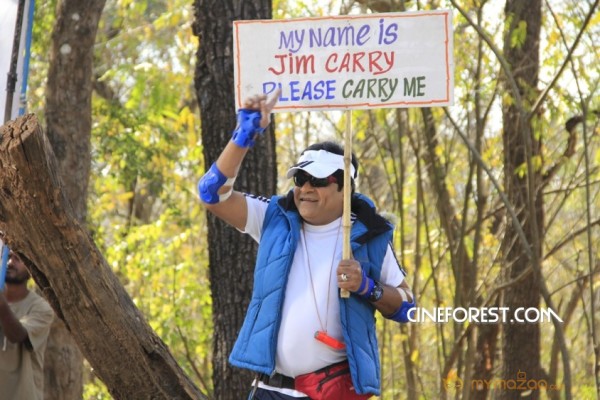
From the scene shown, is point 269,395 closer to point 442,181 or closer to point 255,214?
point 255,214

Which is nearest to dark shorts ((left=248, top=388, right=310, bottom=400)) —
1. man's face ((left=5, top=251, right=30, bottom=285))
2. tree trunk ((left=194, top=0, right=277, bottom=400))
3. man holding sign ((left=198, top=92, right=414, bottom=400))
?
man holding sign ((left=198, top=92, right=414, bottom=400))

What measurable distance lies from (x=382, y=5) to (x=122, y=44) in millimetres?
7856

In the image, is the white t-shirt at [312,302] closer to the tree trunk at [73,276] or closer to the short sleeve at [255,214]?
the short sleeve at [255,214]

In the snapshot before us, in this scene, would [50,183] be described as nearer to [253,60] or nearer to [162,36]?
[253,60]

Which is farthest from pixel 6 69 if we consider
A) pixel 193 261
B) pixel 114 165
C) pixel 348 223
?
pixel 193 261

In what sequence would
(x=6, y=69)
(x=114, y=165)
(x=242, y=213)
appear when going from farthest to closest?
(x=114, y=165)
(x=6, y=69)
(x=242, y=213)

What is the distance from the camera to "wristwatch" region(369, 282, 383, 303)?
4.41 meters

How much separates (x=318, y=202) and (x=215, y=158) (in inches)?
86.3

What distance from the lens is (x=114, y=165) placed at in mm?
13273

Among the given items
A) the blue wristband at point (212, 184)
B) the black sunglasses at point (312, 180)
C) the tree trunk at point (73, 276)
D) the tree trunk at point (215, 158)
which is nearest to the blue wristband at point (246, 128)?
the blue wristband at point (212, 184)

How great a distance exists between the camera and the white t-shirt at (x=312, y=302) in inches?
174

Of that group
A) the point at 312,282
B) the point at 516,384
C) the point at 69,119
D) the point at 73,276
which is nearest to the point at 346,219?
the point at 312,282

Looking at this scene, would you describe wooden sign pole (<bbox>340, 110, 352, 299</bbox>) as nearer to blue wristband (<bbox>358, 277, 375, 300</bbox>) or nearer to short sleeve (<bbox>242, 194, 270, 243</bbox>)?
blue wristband (<bbox>358, 277, 375, 300</bbox>)

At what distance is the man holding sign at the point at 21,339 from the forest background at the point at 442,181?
1.01m
